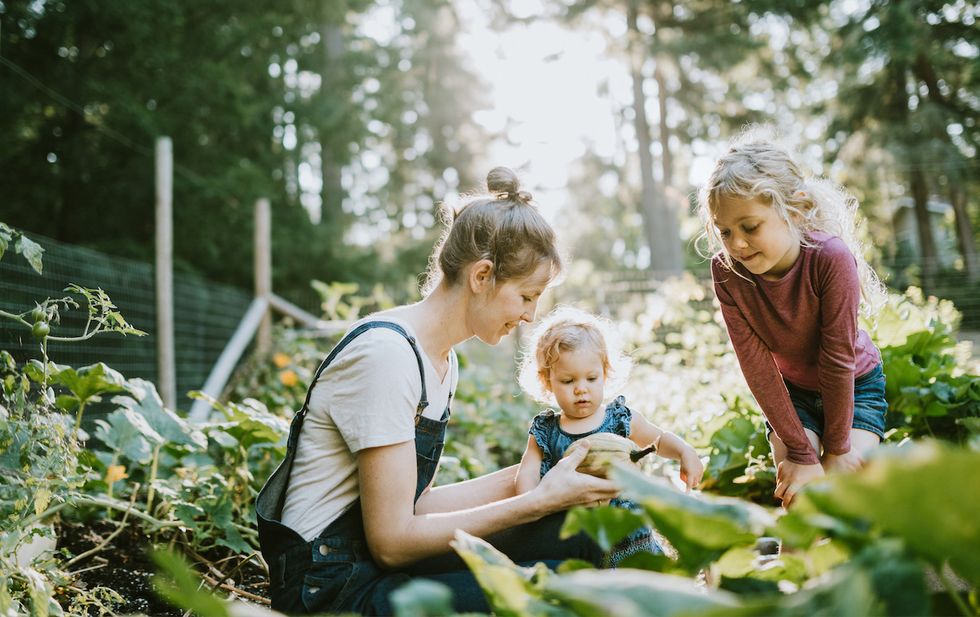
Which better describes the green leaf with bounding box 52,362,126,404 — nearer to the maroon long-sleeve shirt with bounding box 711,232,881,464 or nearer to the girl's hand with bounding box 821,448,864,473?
the maroon long-sleeve shirt with bounding box 711,232,881,464

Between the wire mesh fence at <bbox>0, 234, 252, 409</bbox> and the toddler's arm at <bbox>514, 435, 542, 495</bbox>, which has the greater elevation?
the wire mesh fence at <bbox>0, 234, 252, 409</bbox>

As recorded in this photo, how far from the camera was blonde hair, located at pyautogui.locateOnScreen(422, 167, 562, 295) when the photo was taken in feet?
6.07

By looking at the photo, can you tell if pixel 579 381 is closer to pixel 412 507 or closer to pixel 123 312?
pixel 412 507

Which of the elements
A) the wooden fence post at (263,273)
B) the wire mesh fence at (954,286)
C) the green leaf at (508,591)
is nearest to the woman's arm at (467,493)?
the green leaf at (508,591)

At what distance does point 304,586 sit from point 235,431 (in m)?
0.84

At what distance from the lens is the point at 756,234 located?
2.29 meters

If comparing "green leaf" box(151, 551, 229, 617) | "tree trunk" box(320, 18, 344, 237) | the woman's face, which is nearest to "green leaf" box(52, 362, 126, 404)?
the woman's face

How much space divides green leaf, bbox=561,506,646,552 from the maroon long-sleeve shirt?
1.52m

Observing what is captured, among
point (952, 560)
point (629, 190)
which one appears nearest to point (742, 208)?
point (952, 560)

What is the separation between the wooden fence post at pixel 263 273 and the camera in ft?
19.8

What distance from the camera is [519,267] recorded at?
6.09 feet

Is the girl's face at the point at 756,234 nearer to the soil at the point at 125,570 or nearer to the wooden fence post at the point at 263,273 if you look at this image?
the soil at the point at 125,570

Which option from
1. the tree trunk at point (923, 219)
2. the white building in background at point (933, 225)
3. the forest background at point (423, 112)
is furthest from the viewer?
the white building in background at point (933, 225)

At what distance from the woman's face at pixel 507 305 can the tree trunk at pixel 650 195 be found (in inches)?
520
